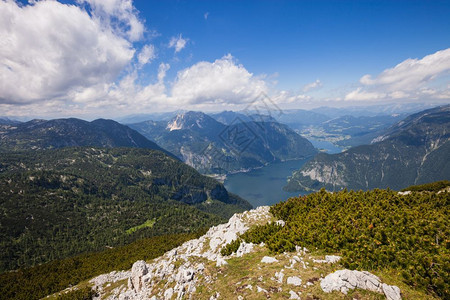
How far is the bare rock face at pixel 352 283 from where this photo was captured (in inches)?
601

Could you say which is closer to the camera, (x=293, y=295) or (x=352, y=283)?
(x=352, y=283)

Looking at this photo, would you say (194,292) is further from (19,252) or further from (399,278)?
(19,252)

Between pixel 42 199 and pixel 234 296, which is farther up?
pixel 234 296

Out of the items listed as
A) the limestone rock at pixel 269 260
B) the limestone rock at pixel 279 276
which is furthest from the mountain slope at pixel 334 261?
the limestone rock at pixel 269 260

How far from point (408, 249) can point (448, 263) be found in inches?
219

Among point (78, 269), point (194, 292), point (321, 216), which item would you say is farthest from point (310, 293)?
point (78, 269)

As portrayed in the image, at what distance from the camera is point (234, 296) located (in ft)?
Answer: 60.0

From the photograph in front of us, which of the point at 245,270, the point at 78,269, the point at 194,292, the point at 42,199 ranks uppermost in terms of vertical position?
the point at 245,270

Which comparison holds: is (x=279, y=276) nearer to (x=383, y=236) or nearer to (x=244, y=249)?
(x=244, y=249)

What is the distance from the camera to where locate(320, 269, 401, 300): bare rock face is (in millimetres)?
15258

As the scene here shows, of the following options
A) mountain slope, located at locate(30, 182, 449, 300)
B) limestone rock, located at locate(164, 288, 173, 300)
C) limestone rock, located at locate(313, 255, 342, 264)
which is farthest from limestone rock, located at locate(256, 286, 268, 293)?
limestone rock, located at locate(164, 288, 173, 300)

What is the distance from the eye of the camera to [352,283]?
15.7 meters

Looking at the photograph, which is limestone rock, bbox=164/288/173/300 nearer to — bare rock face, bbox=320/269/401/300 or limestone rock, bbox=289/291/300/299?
limestone rock, bbox=289/291/300/299

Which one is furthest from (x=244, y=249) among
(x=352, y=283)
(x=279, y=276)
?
(x=352, y=283)
